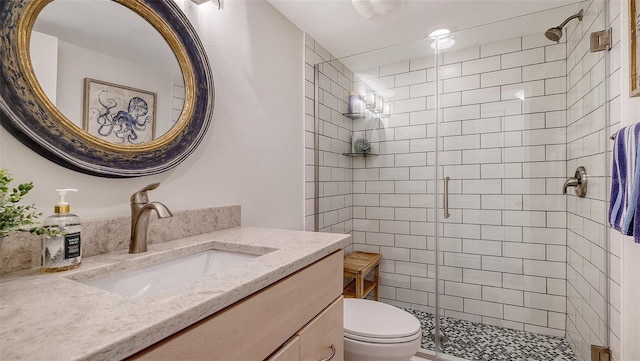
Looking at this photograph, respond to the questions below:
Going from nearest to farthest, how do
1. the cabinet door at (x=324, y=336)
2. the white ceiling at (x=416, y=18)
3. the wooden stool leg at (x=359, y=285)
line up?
the cabinet door at (x=324, y=336) < the white ceiling at (x=416, y=18) < the wooden stool leg at (x=359, y=285)

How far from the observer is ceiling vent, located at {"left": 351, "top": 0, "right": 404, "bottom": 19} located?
1.62m

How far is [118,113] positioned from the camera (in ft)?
3.18

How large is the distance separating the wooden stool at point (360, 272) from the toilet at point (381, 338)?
43 cm

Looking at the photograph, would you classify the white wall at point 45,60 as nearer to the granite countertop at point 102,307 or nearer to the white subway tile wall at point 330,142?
the granite countertop at point 102,307

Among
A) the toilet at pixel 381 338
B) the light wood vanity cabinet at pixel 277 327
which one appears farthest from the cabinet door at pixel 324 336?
the toilet at pixel 381 338

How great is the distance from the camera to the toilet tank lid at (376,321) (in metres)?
1.44

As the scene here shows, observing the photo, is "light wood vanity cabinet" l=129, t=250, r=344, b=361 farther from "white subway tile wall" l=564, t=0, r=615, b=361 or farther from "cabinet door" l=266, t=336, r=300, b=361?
"white subway tile wall" l=564, t=0, r=615, b=361

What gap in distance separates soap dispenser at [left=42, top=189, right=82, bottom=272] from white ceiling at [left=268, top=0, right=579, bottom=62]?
154 centimetres

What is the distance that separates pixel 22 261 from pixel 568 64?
8.95 feet

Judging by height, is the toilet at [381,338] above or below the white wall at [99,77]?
below

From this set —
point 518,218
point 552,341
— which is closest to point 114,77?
point 518,218

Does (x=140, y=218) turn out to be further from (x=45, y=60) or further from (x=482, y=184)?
(x=482, y=184)

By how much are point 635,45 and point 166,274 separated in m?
1.93

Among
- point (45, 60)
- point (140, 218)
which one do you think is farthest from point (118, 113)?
point (140, 218)
